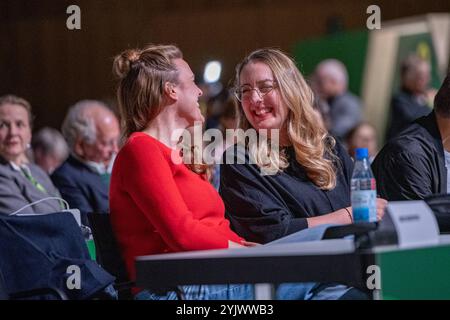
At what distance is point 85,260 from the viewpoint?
11.8ft

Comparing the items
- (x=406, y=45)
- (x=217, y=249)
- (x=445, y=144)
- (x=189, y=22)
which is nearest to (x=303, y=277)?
(x=217, y=249)

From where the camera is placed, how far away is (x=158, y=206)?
10.7 feet

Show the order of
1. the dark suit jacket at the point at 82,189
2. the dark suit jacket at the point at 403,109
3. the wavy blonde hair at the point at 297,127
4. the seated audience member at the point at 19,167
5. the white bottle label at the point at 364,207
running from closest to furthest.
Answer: the white bottle label at the point at 364,207 → the wavy blonde hair at the point at 297,127 → the seated audience member at the point at 19,167 → the dark suit jacket at the point at 82,189 → the dark suit jacket at the point at 403,109

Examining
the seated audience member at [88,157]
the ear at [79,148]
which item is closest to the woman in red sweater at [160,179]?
the seated audience member at [88,157]

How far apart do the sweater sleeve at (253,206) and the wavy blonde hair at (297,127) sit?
2.9 inches

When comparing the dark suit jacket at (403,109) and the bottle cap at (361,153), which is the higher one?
the bottle cap at (361,153)

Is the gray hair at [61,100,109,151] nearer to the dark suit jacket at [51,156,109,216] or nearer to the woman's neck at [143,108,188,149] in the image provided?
the dark suit jacket at [51,156,109,216]

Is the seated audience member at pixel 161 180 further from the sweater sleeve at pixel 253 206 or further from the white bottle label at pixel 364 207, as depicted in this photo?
the white bottle label at pixel 364 207

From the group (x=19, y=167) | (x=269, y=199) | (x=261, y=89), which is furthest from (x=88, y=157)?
(x=269, y=199)

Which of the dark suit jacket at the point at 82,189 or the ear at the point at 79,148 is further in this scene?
the ear at the point at 79,148

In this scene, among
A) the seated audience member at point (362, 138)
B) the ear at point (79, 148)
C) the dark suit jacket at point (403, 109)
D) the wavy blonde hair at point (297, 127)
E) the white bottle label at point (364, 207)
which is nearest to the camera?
the white bottle label at point (364, 207)

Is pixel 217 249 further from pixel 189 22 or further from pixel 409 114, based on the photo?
pixel 189 22

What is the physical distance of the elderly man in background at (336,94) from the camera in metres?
8.58

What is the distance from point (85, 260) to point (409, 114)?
5.07 metres
